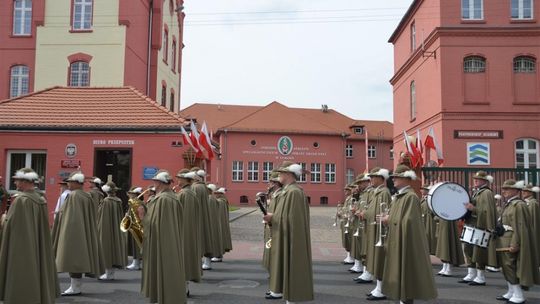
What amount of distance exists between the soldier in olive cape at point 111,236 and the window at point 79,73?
17602 mm

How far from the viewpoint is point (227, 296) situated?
8984 millimetres

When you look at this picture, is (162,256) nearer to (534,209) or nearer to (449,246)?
(534,209)

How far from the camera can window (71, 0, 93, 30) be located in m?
27.9

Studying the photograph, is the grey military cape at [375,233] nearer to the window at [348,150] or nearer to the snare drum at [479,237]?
the snare drum at [479,237]

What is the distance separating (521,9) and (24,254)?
26195 millimetres

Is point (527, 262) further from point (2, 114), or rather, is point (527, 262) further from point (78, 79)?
point (78, 79)

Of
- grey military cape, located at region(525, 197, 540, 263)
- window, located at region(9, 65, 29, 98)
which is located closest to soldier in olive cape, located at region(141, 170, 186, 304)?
grey military cape, located at region(525, 197, 540, 263)

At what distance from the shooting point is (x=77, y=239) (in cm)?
914

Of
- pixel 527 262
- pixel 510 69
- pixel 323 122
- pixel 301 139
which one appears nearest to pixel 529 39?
pixel 510 69

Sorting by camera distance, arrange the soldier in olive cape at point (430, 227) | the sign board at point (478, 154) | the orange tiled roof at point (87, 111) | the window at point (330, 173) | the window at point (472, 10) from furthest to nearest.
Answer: the window at point (330, 173) < the window at point (472, 10) < the sign board at point (478, 154) < the orange tiled roof at point (87, 111) < the soldier in olive cape at point (430, 227)

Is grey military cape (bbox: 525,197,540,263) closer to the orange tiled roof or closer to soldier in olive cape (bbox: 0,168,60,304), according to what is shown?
soldier in olive cape (bbox: 0,168,60,304)

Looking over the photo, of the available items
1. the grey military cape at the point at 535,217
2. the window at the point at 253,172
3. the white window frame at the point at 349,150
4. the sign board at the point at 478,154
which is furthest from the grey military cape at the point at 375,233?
the white window frame at the point at 349,150

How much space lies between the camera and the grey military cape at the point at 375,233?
9094mm

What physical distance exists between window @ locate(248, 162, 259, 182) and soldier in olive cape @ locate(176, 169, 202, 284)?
1601 inches
